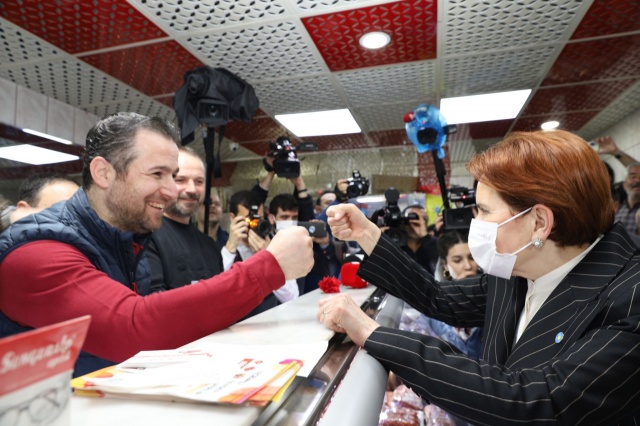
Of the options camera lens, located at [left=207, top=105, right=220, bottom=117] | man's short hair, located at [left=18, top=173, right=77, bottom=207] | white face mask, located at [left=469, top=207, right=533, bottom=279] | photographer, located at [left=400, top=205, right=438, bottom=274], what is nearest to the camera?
white face mask, located at [left=469, top=207, right=533, bottom=279]

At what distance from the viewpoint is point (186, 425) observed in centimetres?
53

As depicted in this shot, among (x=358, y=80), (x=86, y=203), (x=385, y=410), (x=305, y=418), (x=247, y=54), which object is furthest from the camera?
(x=358, y=80)

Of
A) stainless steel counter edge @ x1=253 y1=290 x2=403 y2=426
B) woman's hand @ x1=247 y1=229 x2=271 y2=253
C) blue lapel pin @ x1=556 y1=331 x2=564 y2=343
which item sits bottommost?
stainless steel counter edge @ x1=253 y1=290 x2=403 y2=426

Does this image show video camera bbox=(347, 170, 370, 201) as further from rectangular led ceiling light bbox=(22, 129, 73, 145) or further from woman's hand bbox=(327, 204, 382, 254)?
rectangular led ceiling light bbox=(22, 129, 73, 145)

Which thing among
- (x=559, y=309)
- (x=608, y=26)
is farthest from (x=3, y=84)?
(x=608, y=26)

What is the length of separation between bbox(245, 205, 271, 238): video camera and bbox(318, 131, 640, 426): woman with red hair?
0.79 meters

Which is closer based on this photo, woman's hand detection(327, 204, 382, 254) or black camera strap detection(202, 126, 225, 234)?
woman's hand detection(327, 204, 382, 254)

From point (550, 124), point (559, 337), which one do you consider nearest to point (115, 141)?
point (559, 337)

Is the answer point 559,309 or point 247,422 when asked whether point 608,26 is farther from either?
point 247,422

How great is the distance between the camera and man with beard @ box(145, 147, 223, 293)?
1963 mm

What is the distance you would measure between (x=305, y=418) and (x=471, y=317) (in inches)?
43.8

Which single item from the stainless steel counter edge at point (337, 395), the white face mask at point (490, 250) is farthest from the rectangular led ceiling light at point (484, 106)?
the stainless steel counter edge at point (337, 395)

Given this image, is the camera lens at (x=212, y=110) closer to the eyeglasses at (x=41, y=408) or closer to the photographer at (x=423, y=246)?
the photographer at (x=423, y=246)

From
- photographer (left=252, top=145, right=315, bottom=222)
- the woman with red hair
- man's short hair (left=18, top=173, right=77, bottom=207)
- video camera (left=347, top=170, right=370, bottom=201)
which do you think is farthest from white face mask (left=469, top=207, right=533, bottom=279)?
man's short hair (left=18, top=173, right=77, bottom=207)
